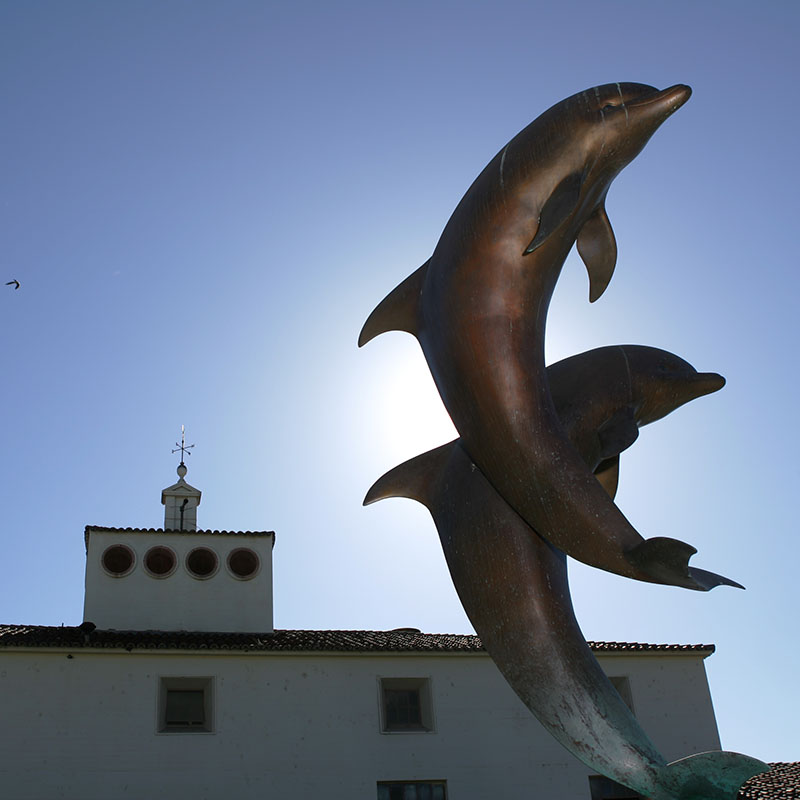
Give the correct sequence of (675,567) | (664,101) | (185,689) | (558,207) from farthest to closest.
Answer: (185,689) → (664,101) → (558,207) → (675,567)

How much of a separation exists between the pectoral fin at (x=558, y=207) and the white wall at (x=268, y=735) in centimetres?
1394

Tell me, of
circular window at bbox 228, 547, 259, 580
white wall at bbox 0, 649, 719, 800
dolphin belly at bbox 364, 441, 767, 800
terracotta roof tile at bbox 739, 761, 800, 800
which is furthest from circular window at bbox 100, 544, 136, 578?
dolphin belly at bbox 364, 441, 767, 800

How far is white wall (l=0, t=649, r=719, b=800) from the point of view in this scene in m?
17.6

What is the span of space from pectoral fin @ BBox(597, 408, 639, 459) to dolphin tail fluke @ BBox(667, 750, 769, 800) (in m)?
2.39

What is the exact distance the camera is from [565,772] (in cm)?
1942

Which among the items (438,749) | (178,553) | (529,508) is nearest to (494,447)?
(529,508)

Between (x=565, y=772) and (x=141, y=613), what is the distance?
9.43 meters

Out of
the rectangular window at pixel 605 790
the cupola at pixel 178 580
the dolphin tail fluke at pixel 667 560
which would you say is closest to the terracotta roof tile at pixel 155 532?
the cupola at pixel 178 580

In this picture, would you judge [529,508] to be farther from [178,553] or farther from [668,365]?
[178,553]

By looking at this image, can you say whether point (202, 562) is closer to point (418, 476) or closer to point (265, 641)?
point (265, 641)

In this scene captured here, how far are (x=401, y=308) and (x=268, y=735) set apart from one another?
1272 centimetres

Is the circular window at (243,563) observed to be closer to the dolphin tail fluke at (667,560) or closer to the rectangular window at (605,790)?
the rectangular window at (605,790)

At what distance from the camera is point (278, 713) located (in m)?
18.9

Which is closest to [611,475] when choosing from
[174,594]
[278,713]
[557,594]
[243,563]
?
[557,594]
